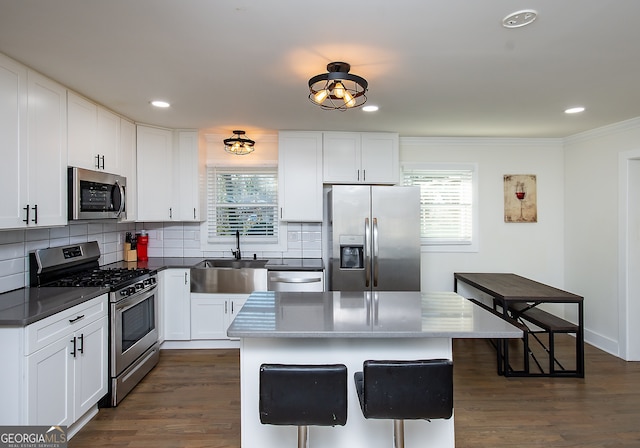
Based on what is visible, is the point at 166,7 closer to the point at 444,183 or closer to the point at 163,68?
the point at 163,68

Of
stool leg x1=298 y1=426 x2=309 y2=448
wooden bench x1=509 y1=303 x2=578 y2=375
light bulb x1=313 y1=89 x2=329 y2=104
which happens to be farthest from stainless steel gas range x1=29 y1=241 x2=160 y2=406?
wooden bench x1=509 y1=303 x2=578 y2=375

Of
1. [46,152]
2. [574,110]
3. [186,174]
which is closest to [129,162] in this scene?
[186,174]

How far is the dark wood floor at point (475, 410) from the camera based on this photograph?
2.39 metres

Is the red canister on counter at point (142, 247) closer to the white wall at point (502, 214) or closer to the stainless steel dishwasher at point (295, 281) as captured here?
the stainless steel dishwasher at point (295, 281)

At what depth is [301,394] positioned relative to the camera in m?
1.55

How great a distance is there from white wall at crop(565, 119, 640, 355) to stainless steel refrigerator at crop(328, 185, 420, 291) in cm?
213

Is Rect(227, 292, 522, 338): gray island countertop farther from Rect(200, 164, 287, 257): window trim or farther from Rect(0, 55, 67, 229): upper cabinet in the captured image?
Rect(200, 164, 287, 257): window trim

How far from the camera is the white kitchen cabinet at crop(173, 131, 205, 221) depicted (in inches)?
162

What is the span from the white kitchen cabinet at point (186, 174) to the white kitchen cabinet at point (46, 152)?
4.53 ft

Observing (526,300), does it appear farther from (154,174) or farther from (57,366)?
(154,174)

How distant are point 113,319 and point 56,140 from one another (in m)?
1.40

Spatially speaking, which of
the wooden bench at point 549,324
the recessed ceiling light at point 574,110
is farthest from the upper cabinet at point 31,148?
the recessed ceiling light at point 574,110

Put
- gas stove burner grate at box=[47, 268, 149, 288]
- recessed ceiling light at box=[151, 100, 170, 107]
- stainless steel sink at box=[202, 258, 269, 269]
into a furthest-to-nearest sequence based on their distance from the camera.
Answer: stainless steel sink at box=[202, 258, 269, 269]
recessed ceiling light at box=[151, 100, 170, 107]
gas stove burner grate at box=[47, 268, 149, 288]

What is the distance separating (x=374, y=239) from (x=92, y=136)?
2720 millimetres
